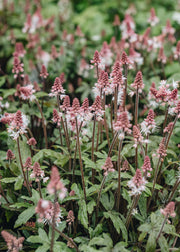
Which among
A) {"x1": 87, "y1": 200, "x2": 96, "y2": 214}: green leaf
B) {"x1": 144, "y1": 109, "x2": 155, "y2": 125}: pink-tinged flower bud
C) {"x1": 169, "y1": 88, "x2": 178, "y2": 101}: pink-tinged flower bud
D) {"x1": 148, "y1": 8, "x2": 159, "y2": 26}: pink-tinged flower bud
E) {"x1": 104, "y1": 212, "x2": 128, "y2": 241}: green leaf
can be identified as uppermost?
{"x1": 148, "y1": 8, "x2": 159, "y2": 26}: pink-tinged flower bud

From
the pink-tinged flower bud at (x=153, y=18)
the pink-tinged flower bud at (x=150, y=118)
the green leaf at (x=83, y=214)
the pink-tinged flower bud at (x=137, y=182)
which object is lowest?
the green leaf at (x=83, y=214)

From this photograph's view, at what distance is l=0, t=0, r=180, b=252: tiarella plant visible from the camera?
6.65 ft

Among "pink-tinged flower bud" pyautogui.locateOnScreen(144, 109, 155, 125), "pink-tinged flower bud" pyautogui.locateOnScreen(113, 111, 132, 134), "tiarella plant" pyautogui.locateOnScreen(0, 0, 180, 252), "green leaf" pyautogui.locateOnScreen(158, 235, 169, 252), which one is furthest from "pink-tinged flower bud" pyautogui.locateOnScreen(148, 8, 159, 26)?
"green leaf" pyautogui.locateOnScreen(158, 235, 169, 252)

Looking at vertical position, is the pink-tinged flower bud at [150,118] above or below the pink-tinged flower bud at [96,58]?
below

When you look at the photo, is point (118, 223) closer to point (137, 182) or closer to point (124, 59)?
point (137, 182)

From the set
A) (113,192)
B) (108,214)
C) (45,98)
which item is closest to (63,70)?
(45,98)

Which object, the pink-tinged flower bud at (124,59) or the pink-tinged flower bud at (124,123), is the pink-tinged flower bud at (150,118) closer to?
the pink-tinged flower bud at (124,123)

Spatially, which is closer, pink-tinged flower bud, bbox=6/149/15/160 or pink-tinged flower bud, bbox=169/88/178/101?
pink-tinged flower bud, bbox=169/88/178/101

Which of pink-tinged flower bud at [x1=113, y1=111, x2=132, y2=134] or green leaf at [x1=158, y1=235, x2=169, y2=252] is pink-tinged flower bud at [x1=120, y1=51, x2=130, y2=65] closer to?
pink-tinged flower bud at [x1=113, y1=111, x2=132, y2=134]

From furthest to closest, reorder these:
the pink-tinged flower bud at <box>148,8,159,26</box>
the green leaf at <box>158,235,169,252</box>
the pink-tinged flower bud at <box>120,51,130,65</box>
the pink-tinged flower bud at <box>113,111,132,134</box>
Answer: the pink-tinged flower bud at <box>148,8,159,26</box>, the pink-tinged flower bud at <box>120,51,130,65</box>, the green leaf at <box>158,235,169,252</box>, the pink-tinged flower bud at <box>113,111,132,134</box>

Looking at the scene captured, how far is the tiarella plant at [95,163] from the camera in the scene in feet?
6.65

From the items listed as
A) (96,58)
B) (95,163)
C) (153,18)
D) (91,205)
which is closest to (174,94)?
(96,58)

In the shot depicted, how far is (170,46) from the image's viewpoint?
4926 millimetres

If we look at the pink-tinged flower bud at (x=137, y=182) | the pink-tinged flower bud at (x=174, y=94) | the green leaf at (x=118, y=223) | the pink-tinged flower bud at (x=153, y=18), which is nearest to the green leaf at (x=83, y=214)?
the green leaf at (x=118, y=223)
